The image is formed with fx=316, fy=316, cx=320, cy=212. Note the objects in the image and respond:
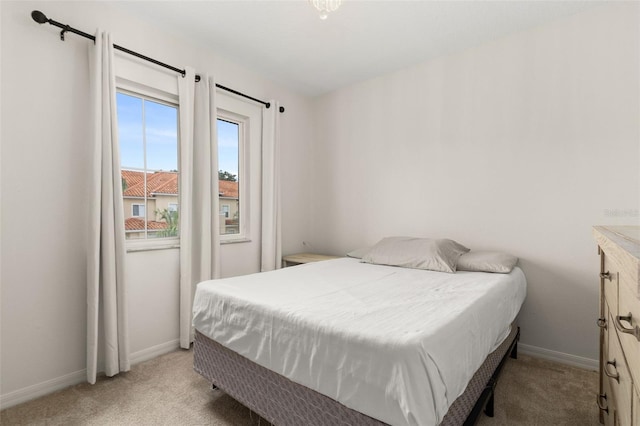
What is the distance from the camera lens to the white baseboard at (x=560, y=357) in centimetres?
226

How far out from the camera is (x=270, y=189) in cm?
326

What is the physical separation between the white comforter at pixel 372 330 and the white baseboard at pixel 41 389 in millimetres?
991

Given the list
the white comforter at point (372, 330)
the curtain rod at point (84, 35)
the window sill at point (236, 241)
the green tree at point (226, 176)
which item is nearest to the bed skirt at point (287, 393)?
the white comforter at point (372, 330)

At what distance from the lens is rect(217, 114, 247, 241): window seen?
3.10 m

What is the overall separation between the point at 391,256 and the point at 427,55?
6.11 ft

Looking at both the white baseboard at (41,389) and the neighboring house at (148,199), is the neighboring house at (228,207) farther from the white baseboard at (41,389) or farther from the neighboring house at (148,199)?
the white baseboard at (41,389)

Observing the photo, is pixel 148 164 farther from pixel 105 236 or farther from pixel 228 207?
pixel 228 207

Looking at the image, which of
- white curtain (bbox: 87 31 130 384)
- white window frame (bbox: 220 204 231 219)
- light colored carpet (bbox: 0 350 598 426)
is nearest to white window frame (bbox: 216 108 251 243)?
white window frame (bbox: 220 204 231 219)

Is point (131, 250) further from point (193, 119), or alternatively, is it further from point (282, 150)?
point (282, 150)

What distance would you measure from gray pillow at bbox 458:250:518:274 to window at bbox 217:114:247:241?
81.6 inches

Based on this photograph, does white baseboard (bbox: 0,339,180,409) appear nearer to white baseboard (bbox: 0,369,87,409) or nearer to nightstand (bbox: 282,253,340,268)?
white baseboard (bbox: 0,369,87,409)

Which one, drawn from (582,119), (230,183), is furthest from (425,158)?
(230,183)

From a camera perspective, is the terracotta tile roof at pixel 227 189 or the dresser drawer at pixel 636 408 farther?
the terracotta tile roof at pixel 227 189

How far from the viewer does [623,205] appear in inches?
84.4
